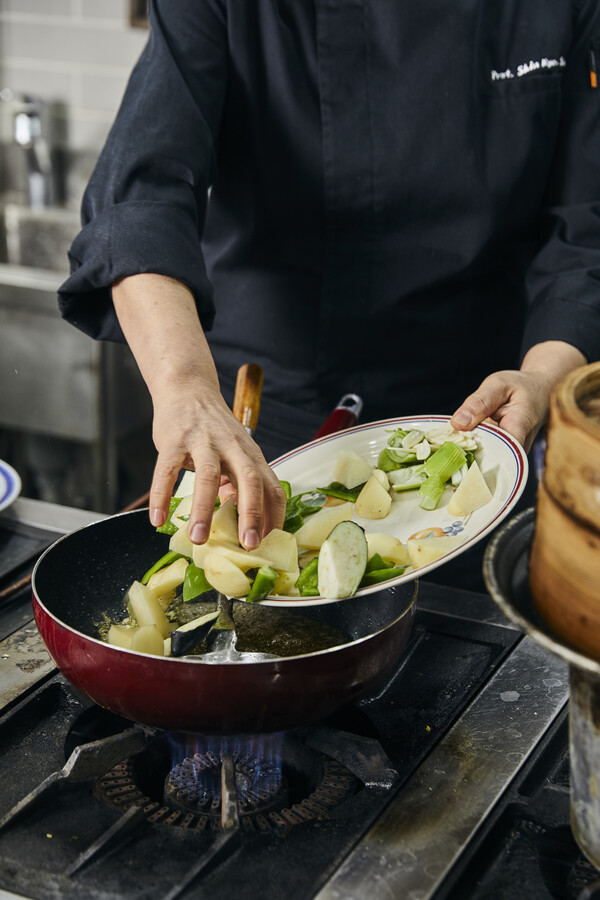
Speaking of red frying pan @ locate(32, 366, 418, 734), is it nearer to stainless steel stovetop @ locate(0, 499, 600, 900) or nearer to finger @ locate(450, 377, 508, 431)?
stainless steel stovetop @ locate(0, 499, 600, 900)

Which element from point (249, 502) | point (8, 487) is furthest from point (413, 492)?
point (8, 487)

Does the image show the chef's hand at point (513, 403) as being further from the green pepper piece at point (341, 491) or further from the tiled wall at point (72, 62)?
the tiled wall at point (72, 62)

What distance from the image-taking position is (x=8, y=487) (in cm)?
146

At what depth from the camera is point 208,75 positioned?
138cm

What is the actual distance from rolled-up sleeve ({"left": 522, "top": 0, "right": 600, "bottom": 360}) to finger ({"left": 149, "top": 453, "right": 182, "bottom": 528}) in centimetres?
74

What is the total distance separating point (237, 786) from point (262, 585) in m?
0.20

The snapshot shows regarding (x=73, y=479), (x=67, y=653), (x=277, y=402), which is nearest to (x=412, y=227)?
(x=277, y=402)

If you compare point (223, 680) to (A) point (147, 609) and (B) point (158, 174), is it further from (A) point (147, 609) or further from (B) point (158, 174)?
(B) point (158, 174)

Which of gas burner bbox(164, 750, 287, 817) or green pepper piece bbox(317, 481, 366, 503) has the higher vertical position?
green pepper piece bbox(317, 481, 366, 503)

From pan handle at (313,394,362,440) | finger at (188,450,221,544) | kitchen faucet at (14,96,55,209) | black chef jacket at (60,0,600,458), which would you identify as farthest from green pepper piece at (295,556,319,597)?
kitchen faucet at (14,96,55,209)

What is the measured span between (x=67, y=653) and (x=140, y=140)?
0.70 metres

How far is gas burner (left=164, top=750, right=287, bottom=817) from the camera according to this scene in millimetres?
915

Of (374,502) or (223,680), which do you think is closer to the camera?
(223,680)

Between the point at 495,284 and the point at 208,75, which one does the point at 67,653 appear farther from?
A: the point at 495,284
